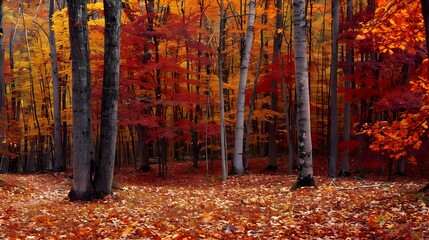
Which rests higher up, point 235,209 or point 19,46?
point 19,46

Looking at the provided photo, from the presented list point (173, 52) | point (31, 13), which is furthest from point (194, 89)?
point (31, 13)

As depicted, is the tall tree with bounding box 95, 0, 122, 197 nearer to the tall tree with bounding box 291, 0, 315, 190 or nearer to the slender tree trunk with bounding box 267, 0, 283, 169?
the tall tree with bounding box 291, 0, 315, 190

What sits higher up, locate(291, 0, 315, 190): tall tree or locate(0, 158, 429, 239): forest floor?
locate(291, 0, 315, 190): tall tree

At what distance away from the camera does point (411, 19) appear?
6895 mm

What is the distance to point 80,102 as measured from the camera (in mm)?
9508

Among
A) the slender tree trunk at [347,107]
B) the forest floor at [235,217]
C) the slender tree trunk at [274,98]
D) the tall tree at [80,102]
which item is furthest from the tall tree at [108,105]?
the slender tree trunk at [274,98]

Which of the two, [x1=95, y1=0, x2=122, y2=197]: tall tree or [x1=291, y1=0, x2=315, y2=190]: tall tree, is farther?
[x1=291, y1=0, x2=315, y2=190]: tall tree

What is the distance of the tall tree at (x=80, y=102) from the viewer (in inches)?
372

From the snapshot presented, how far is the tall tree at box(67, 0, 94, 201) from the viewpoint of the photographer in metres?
9.45

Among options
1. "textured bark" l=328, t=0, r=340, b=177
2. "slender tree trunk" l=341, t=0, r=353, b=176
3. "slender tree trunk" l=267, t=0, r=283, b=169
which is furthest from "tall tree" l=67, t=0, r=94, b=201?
"slender tree trunk" l=267, t=0, r=283, b=169

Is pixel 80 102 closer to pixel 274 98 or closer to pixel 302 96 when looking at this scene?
pixel 302 96

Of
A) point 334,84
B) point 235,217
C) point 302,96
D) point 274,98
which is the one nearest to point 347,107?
point 334,84

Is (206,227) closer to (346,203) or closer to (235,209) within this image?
(235,209)

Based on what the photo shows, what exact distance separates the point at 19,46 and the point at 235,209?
2928 cm
